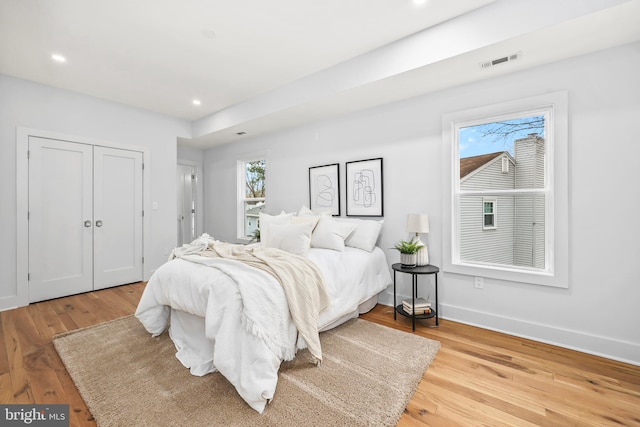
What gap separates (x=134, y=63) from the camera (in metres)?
3.10

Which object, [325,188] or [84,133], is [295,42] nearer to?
[325,188]

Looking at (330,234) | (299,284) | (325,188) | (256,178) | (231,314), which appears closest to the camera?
(231,314)

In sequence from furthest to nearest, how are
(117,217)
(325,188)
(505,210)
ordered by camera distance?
(117,217), (325,188), (505,210)

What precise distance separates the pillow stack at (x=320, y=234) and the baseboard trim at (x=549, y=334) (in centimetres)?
109

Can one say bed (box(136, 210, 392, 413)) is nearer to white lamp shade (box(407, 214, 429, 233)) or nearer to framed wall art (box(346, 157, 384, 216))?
white lamp shade (box(407, 214, 429, 233))

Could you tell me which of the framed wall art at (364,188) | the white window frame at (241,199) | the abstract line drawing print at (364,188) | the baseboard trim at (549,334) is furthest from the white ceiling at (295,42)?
the baseboard trim at (549,334)

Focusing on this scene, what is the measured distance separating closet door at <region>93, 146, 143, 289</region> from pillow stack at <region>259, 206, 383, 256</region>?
2.30 m

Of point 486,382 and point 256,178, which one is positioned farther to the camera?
point 256,178

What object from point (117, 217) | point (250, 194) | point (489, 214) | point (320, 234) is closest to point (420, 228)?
point (489, 214)

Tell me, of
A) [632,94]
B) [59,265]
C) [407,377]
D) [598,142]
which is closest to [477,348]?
[407,377]

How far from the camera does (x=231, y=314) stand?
1.80 meters

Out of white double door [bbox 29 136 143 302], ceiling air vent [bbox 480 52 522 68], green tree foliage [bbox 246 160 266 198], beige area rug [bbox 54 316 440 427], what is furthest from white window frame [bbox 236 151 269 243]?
ceiling air vent [bbox 480 52 522 68]

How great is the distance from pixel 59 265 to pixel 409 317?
4352mm

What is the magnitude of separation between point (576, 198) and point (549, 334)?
1181 mm
